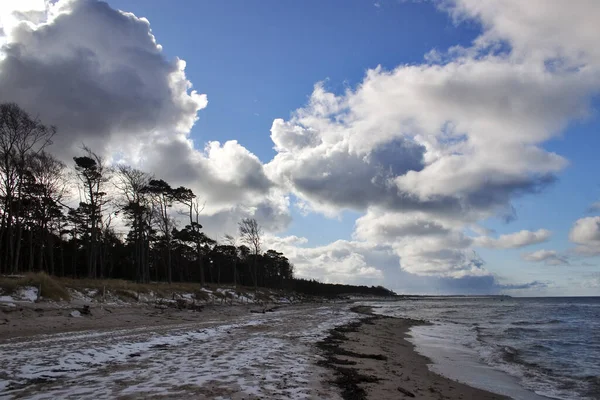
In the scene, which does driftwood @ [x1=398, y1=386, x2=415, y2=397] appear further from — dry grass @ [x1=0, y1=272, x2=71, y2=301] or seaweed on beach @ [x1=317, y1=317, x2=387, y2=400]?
dry grass @ [x1=0, y1=272, x2=71, y2=301]

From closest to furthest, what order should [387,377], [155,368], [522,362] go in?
[155,368] < [387,377] < [522,362]

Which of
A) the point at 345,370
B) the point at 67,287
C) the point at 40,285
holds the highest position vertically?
the point at 40,285

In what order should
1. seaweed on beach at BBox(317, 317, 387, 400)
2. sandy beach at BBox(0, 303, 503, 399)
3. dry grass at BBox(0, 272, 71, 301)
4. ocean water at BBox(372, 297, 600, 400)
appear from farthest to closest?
dry grass at BBox(0, 272, 71, 301) → ocean water at BBox(372, 297, 600, 400) → seaweed on beach at BBox(317, 317, 387, 400) → sandy beach at BBox(0, 303, 503, 399)

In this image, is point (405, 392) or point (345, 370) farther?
point (345, 370)

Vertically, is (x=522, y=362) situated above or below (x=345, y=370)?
below

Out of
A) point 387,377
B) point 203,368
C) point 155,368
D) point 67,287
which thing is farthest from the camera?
point 67,287

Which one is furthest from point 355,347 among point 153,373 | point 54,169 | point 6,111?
point 54,169

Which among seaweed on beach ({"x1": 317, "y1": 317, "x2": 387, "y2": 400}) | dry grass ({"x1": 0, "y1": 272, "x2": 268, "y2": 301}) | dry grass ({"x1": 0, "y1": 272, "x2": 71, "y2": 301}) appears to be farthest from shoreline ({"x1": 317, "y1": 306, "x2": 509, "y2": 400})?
dry grass ({"x1": 0, "y1": 272, "x2": 268, "y2": 301})

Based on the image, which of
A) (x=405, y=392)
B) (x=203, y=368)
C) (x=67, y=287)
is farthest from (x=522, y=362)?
(x=67, y=287)

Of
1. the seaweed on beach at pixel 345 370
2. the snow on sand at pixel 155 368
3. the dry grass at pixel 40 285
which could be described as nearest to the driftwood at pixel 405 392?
the seaweed on beach at pixel 345 370

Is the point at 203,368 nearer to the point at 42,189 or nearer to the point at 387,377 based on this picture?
the point at 387,377

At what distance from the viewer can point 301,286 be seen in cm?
14062

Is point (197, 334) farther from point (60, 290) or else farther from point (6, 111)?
point (6, 111)

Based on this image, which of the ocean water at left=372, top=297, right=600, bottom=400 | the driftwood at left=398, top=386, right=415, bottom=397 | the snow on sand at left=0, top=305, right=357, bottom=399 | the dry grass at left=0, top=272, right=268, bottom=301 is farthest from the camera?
the dry grass at left=0, top=272, right=268, bottom=301
